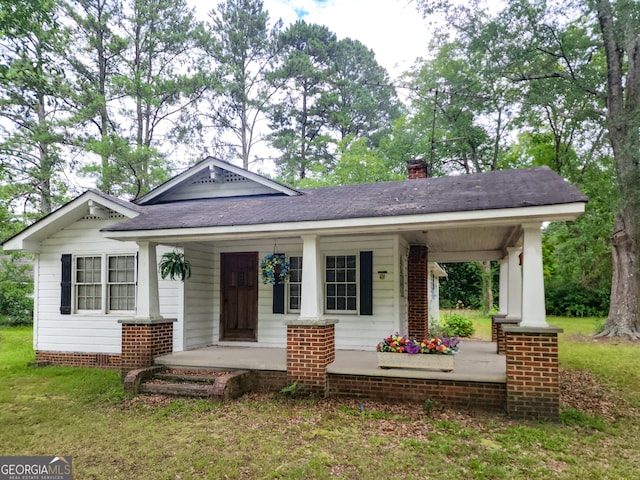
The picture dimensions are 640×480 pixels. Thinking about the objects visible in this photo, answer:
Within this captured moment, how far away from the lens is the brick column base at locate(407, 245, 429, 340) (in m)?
9.73

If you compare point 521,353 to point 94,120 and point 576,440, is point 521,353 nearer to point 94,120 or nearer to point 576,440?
point 576,440

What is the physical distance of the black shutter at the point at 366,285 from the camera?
839 centimetres

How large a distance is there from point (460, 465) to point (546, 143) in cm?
2104

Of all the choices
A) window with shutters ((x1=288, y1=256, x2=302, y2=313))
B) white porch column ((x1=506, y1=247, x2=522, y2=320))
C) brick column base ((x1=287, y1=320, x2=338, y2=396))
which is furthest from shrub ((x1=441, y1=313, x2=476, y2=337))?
brick column base ((x1=287, y1=320, x2=338, y2=396))

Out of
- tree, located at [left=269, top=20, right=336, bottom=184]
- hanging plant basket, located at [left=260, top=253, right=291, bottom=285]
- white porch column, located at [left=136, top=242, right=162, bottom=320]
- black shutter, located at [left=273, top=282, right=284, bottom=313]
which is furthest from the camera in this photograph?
tree, located at [left=269, top=20, right=336, bottom=184]

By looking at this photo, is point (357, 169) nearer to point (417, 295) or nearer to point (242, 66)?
point (242, 66)

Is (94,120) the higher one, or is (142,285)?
(94,120)

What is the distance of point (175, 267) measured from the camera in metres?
8.27

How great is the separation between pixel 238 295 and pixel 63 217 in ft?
13.0

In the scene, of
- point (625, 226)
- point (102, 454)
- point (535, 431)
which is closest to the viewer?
point (102, 454)

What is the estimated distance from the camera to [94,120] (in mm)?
19906

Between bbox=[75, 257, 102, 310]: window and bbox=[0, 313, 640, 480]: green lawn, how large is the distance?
8.24ft

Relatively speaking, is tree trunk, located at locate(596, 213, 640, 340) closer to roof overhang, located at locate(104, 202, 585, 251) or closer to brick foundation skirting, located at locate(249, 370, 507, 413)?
brick foundation skirting, located at locate(249, 370, 507, 413)

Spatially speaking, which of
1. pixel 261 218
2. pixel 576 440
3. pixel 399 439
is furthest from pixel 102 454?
pixel 576 440
